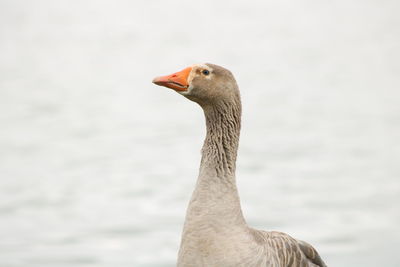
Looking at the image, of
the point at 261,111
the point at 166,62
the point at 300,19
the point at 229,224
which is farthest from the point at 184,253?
the point at 300,19

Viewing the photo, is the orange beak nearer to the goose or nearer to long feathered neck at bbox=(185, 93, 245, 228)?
the goose

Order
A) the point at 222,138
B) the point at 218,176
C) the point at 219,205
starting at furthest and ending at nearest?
1. the point at 222,138
2. the point at 218,176
3. the point at 219,205

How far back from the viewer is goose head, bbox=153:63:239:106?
7.86 metres

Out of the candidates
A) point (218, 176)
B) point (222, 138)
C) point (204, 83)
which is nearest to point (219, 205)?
point (218, 176)

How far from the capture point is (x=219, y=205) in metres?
7.79

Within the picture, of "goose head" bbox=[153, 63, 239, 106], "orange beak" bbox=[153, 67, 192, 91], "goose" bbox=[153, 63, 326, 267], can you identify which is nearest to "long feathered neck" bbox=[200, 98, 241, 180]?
"goose" bbox=[153, 63, 326, 267]

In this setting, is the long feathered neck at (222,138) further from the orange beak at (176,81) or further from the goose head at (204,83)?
the orange beak at (176,81)

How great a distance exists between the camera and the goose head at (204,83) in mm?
7863

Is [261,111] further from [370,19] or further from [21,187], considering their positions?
[370,19]

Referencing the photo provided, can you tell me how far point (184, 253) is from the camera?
766cm

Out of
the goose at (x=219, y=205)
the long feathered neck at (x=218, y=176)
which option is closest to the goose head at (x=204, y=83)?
the goose at (x=219, y=205)

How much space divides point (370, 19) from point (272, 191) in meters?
12.7

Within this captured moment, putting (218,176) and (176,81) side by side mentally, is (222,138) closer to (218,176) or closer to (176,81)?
(218,176)

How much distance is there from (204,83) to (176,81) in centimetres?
22
